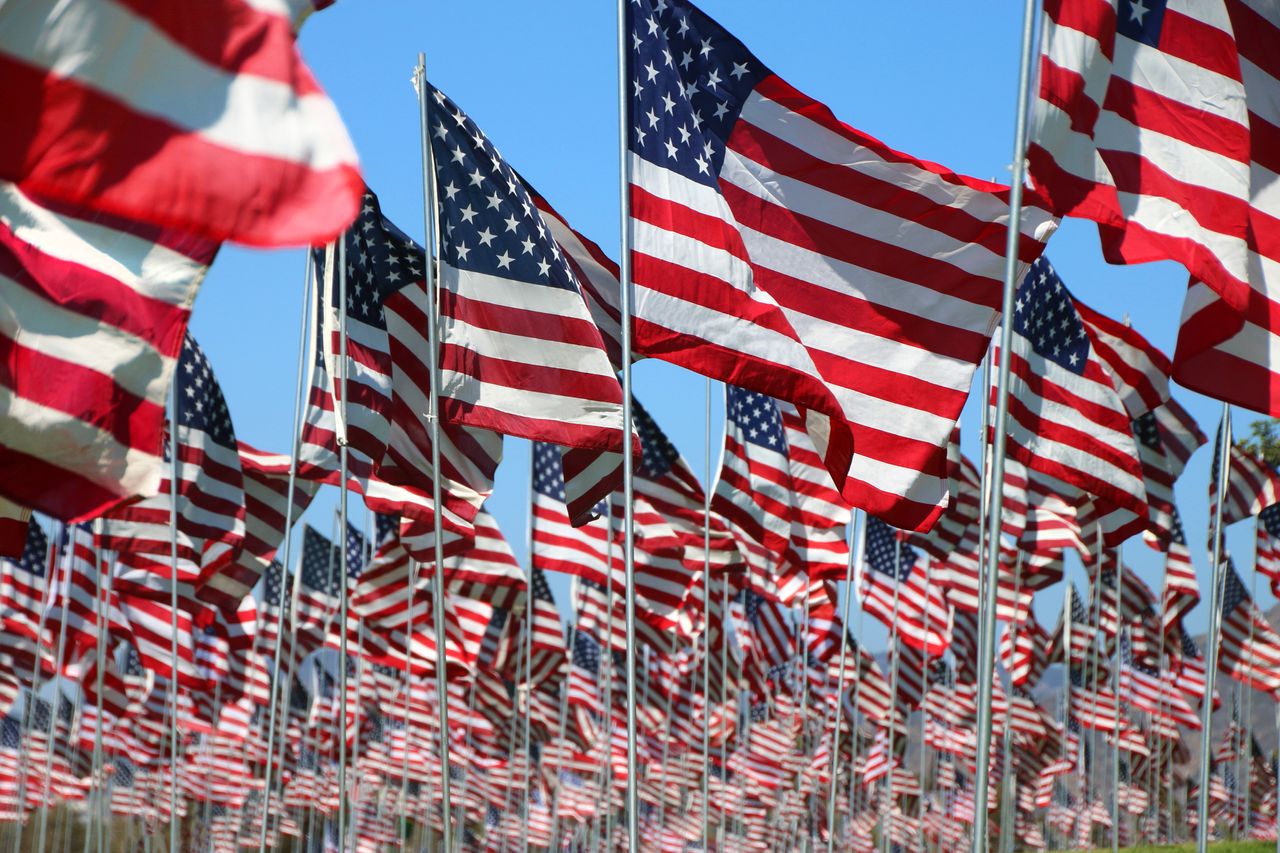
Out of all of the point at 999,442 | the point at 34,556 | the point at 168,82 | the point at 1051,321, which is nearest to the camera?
the point at 168,82

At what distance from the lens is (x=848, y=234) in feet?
30.6

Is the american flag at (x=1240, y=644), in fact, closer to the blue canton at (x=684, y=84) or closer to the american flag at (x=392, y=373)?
the american flag at (x=392, y=373)

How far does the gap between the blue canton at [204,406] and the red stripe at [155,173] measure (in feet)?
36.3

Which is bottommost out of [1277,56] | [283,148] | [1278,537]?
[283,148]

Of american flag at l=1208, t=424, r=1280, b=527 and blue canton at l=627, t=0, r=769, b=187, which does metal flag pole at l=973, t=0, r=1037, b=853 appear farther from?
american flag at l=1208, t=424, r=1280, b=527

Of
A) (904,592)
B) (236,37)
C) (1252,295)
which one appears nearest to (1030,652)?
(904,592)

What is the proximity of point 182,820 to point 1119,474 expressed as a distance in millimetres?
48490

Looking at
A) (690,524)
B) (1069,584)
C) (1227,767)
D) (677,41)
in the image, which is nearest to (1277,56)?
(677,41)

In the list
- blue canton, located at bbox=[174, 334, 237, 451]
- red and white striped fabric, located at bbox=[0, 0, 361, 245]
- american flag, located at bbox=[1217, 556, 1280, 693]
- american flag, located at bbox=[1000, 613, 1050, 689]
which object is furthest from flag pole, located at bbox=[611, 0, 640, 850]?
american flag, located at bbox=[1217, 556, 1280, 693]

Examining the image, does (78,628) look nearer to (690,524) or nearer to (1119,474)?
(690,524)

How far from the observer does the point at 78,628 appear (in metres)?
24.8

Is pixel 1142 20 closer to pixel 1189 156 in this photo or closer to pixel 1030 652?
pixel 1189 156

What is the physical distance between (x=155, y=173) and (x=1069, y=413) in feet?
33.8

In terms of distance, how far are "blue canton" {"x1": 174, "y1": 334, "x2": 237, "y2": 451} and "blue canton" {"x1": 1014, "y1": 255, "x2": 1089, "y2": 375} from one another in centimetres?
738
